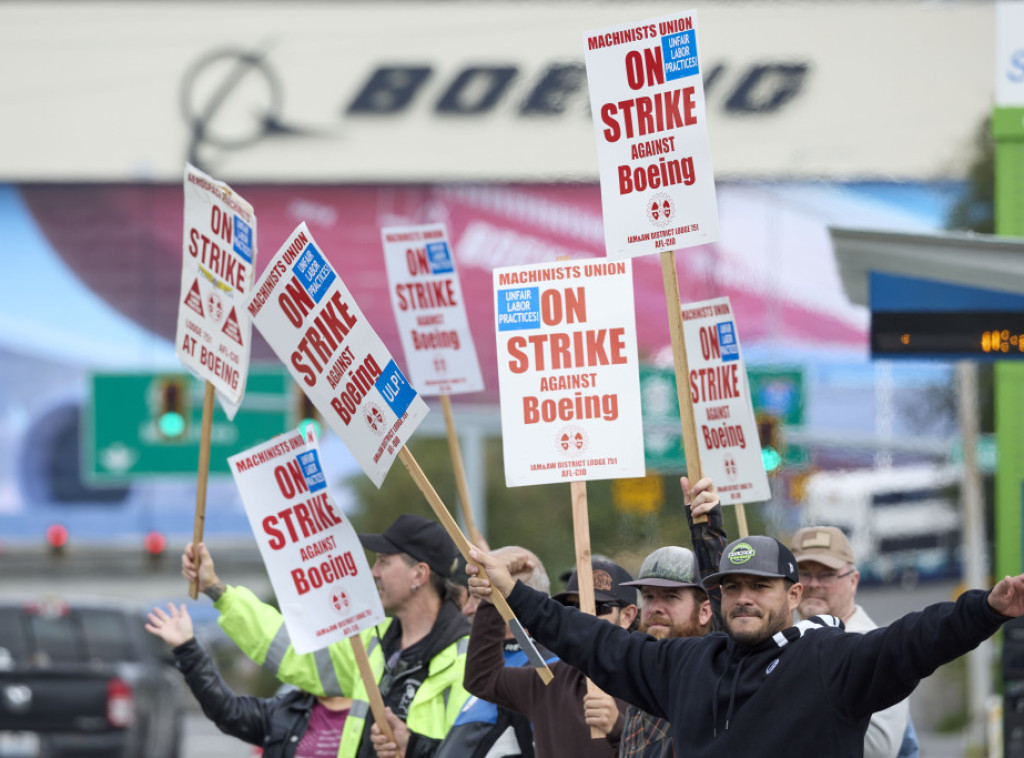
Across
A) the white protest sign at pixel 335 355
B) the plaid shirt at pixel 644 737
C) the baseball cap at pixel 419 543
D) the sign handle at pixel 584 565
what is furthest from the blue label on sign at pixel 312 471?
the plaid shirt at pixel 644 737

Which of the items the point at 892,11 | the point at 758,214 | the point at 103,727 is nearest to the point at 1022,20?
the point at 103,727

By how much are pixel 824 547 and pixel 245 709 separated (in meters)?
2.32

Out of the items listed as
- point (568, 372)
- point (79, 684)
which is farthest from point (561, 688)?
point (79, 684)

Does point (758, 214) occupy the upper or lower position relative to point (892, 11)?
lower

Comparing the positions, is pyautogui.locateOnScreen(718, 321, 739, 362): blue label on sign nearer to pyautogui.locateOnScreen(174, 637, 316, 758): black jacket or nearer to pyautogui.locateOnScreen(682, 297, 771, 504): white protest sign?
pyautogui.locateOnScreen(682, 297, 771, 504): white protest sign

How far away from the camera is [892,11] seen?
50031mm

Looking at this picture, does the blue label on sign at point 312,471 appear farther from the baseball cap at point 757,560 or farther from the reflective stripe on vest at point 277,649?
the baseball cap at point 757,560

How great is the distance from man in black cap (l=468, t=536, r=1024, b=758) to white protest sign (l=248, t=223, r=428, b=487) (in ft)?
2.46

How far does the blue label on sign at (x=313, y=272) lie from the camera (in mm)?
5668

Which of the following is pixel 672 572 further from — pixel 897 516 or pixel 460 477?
pixel 897 516

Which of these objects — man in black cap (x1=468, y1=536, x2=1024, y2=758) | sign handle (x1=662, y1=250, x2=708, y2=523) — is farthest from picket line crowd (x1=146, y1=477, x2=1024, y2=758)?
sign handle (x1=662, y1=250, x2=708, y2=523)

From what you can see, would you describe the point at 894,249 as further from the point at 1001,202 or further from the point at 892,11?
the point at 892,11

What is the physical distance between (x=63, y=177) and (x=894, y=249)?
43.4m

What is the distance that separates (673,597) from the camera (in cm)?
550
